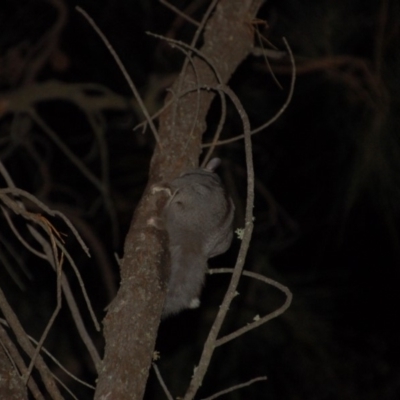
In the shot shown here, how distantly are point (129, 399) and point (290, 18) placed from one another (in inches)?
109

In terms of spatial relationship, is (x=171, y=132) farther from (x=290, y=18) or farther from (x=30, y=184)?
(x=30, y=184)

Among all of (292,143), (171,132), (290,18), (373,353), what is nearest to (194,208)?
(171,132)

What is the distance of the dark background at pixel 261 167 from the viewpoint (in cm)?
398

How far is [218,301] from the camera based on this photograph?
4.57 meters

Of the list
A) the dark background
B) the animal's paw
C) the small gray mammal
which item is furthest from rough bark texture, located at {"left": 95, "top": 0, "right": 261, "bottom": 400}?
the dark background

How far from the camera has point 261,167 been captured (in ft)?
15.8

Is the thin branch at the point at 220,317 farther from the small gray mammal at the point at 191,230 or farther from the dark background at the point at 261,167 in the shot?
the dark background at the point at 261,167

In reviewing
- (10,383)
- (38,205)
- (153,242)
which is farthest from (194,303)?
(10,383)

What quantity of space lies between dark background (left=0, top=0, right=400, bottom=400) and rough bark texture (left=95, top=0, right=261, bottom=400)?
964mm

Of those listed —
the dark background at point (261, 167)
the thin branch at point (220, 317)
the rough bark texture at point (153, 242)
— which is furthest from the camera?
the dark background at point (261, 167)

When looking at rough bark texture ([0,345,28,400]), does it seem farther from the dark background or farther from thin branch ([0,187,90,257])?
the dark background

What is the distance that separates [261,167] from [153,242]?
9.00 feet

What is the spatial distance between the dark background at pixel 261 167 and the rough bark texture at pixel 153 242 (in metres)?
0.96

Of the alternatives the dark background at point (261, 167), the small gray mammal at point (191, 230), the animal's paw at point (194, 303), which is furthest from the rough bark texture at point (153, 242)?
the dark background at point (261, 167)
